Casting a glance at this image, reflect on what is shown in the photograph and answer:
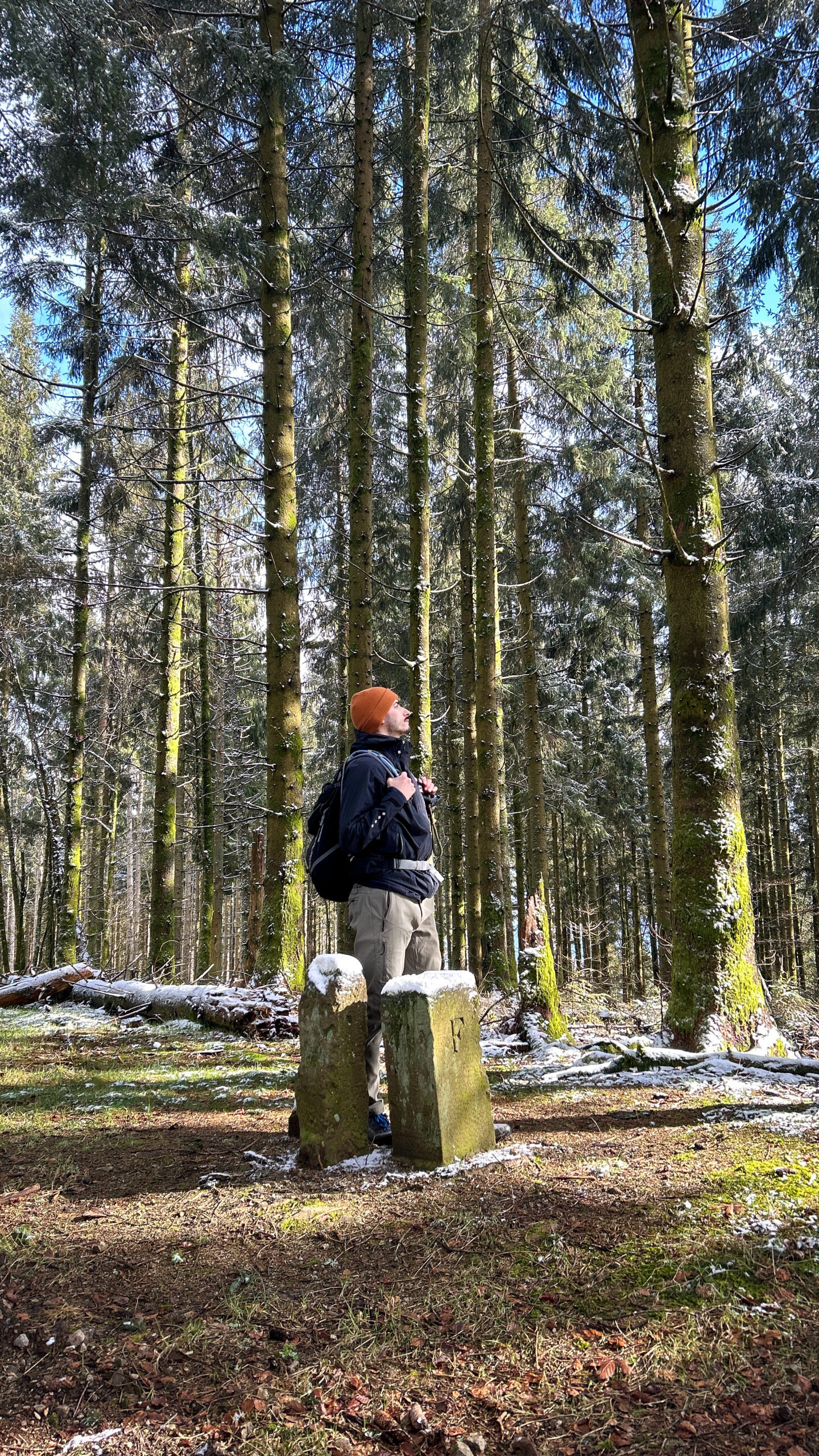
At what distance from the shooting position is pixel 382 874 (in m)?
4.14

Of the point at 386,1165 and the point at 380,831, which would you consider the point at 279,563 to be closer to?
the point at 380,831

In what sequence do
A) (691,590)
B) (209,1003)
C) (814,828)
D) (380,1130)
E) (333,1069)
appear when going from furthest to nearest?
(814,828) → (209,1003) → (691,590) → (380,1130) → (333,1069)

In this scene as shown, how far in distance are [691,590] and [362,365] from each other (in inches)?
258

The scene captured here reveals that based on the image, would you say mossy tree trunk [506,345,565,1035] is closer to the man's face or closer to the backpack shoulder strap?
the man's face

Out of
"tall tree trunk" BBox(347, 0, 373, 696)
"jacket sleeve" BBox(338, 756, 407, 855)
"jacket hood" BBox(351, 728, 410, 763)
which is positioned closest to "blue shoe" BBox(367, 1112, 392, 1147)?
"jacket sleeve" BBox(338, 756, 407, 855)

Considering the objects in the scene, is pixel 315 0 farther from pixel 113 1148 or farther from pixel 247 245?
pixel 113 1148

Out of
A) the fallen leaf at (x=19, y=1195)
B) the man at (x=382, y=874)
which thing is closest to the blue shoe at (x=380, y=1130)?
the man at (x=382, y=874)

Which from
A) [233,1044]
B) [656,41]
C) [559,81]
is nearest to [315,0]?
[559,81]

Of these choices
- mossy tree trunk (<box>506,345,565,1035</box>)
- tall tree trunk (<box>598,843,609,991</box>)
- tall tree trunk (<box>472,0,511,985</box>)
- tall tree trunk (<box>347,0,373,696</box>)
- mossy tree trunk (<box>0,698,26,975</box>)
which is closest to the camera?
tall tree trunk (<box>347,0,373,696</box>)

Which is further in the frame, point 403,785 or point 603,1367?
point 403,785

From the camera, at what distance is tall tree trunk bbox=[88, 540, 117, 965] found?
58.5 ft

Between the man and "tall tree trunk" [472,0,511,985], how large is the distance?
251 inches

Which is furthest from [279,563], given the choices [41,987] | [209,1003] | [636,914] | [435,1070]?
[636,914]

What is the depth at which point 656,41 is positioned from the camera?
556 centimetres
